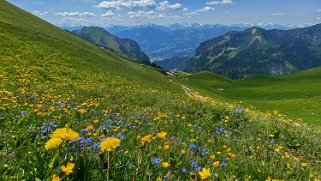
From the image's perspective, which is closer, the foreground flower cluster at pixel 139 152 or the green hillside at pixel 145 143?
the foreground flower cluster at pixel 139 152

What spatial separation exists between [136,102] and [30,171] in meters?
11.4

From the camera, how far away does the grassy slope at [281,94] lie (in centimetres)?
4475

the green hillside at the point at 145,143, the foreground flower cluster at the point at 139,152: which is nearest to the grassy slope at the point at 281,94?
the green hillside at the point at 145,143

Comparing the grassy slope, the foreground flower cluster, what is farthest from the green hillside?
the grassy slope

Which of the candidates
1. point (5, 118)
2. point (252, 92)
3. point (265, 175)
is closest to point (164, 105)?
point (5, 118)

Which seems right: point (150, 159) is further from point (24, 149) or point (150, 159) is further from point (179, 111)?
point (179, 111)

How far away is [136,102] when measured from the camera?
1488 centimetres

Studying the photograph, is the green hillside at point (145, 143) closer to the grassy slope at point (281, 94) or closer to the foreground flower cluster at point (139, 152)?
the foreground flower cluster at point (139, 152)

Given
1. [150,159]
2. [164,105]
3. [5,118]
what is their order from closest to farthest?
[150,159]
[5,118]
[164,105]

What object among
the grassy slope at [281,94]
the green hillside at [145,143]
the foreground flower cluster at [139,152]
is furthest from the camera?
the grassy slope at [281,94]

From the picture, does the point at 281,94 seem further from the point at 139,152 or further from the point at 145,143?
the point at 139,152

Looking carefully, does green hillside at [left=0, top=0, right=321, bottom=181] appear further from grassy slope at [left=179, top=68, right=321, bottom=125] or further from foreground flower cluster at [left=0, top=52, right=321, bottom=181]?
grassy slope at [left=179, top=68, right=321, bottom=125]

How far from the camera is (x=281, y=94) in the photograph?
81.1m

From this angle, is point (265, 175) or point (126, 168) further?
point (265, 175)
